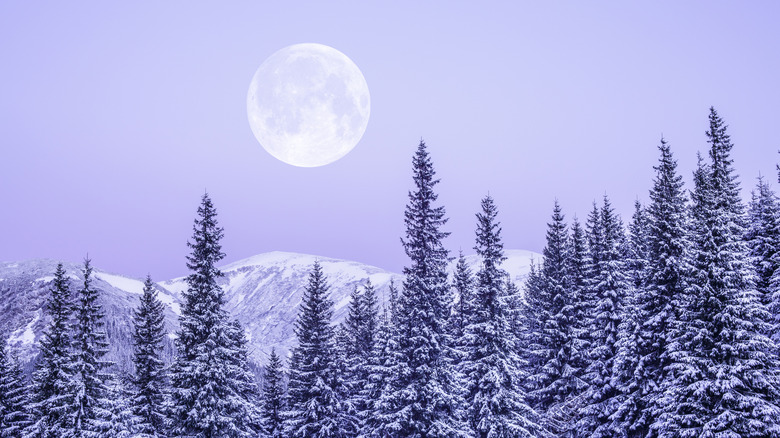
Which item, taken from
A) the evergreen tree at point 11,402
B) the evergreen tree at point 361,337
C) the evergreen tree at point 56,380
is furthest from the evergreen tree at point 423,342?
the evergreen tree at point 11,402

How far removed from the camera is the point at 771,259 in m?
32.0

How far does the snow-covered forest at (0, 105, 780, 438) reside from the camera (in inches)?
987

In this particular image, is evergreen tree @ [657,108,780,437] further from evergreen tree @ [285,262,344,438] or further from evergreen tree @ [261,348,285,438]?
evergreen tree @ [261,348,285,438]

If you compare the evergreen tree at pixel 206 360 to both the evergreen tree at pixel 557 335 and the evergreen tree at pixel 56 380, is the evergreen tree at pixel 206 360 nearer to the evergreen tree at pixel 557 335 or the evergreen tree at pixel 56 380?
the evergreen tree at pixel 56 380

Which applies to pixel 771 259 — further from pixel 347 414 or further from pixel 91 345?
pixel 91 345

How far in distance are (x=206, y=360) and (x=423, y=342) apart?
39.3 ft

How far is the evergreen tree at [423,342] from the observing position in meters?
29.5

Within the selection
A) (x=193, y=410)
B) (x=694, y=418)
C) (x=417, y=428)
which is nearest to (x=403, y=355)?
(x=417, y=428)

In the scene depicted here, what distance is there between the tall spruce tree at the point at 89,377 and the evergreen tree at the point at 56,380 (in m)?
0.41

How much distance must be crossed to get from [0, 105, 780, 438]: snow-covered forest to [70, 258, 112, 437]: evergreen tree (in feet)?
0.33

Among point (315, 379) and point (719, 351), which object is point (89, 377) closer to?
point (315, 379)

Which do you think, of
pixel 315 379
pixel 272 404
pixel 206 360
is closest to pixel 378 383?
pixel 315 379

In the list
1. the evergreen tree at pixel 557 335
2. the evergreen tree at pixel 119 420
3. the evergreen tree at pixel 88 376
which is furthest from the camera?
the evergreen tree at pixel 557 335

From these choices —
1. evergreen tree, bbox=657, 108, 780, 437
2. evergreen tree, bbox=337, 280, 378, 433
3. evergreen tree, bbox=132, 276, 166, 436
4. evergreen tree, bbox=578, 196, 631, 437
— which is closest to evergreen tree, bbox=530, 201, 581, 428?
evergreen tree, bbox=578, 196, 631, 437
